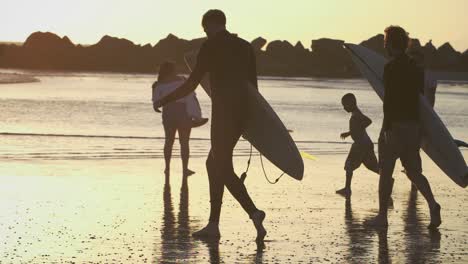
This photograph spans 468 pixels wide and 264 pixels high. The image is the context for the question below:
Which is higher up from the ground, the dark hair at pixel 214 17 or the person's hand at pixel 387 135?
the dark hair at pixel 214 17

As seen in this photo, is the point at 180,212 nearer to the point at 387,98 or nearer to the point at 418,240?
the point at 387,98

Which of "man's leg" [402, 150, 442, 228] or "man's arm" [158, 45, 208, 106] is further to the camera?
"man's leg" [402, 150, 442, 228]

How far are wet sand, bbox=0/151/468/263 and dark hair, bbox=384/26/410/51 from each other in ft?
5.42

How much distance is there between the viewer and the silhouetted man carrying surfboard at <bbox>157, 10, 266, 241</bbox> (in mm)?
10180

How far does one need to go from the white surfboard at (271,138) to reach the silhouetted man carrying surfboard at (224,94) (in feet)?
1.52

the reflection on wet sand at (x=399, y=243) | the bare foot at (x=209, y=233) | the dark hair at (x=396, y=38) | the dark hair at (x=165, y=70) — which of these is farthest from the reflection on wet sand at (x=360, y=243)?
the dark hair at (x=165, y=70)

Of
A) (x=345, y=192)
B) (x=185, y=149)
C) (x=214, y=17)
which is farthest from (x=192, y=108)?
(x=214, y=17)

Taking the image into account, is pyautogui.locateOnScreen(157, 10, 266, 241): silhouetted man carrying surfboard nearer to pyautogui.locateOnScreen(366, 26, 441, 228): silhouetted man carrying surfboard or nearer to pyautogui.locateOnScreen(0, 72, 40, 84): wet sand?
pyautogui.locateOnScreen(366, 26, 441, 228): silhouetted man carrying surfboard

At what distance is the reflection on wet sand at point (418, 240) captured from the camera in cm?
933

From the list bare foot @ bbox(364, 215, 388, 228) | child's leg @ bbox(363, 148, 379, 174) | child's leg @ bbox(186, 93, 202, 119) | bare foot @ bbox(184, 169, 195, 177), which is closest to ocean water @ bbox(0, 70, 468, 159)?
child's leg @ bbox(186, 93, 202, 119)

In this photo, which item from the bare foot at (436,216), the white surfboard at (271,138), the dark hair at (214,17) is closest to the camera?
the dark hair at (214,17)

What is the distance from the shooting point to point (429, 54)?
172 m

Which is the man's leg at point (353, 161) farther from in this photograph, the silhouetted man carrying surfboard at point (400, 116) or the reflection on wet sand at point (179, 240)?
the silhouetted man carrying surfboard at point (400, 116)

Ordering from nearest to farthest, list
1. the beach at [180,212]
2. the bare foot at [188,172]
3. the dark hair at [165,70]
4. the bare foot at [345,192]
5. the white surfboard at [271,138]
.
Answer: the beach at [180,212], the white surfboard at [271,138], the bare foot at [345,192], the bare foot at [188,172], the dark hair at [165,70]
